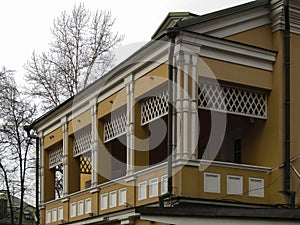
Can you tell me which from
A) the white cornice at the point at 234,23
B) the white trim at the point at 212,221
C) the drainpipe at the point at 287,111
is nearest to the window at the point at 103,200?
the drainpipe at the point at 287,111

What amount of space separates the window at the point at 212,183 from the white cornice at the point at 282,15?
13.2 feet

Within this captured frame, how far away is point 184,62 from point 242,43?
1776 millimetres

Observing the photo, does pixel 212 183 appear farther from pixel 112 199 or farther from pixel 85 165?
pixel 85 165

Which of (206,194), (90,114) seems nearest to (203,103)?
(206,194)

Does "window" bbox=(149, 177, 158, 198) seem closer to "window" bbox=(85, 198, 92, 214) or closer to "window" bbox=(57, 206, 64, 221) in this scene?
"window" bbox=(85, 198, 92, 214)

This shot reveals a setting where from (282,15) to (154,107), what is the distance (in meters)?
3.72

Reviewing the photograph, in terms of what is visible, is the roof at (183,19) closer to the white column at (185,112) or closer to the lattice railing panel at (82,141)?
the white column at (185,112)

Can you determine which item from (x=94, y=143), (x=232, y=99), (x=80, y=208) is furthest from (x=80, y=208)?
(x=232, y=99)

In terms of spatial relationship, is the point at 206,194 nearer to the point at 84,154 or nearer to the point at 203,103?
the point at 203,103

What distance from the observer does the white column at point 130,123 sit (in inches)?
630

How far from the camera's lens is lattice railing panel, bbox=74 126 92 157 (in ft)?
64.0

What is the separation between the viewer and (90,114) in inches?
755

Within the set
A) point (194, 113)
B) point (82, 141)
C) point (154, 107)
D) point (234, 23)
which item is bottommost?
point (82, 141)

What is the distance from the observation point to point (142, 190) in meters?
15.5
